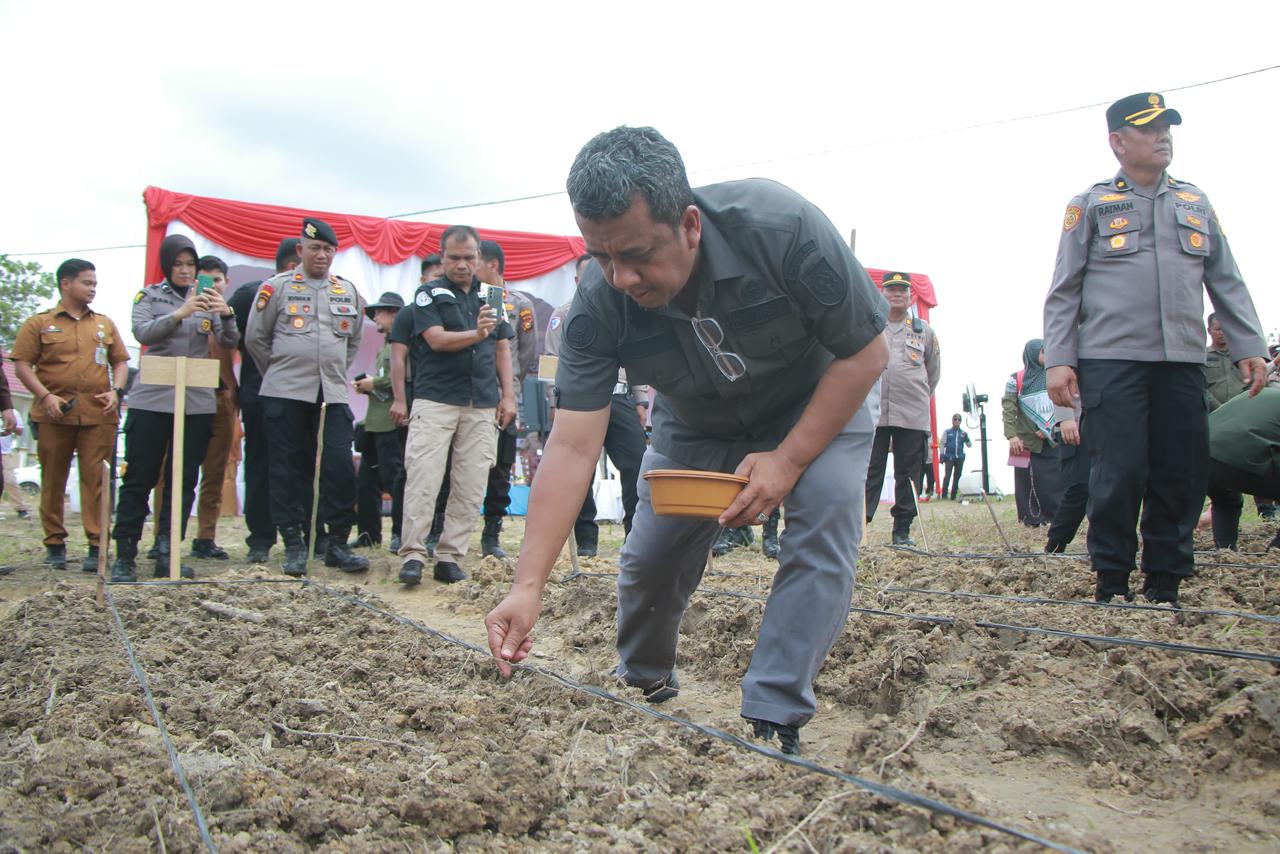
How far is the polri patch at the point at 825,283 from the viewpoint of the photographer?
200cm

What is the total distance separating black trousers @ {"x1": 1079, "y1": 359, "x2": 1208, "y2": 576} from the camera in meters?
3.24

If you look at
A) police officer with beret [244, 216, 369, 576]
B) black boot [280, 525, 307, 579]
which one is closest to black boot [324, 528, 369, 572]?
police officer with beret [244, 216, 369, 576]

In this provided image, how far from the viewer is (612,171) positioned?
1.80 m

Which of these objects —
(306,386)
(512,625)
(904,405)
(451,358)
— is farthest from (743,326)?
(904,405)

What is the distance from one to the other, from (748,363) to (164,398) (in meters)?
4.07

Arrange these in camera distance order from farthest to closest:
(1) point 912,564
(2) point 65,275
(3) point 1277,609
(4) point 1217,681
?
(2) point 65,275, (1) point 912,564, (3) point 1277,609, (4) point 1217,681

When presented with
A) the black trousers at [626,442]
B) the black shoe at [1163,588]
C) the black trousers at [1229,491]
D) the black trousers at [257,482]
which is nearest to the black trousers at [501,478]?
the black trousers at [626,442]

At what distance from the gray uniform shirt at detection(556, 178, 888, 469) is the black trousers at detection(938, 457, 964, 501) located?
16.1 meters

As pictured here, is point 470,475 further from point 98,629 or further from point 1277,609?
point 1277,609

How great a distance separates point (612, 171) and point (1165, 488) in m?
2.44

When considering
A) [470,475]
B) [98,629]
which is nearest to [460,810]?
[98,629]

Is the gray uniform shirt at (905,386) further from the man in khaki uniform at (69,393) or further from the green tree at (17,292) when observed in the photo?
the green tree at (17,292)

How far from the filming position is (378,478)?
22.6 feet

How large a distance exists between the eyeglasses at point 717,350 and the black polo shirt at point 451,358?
3083 mm
